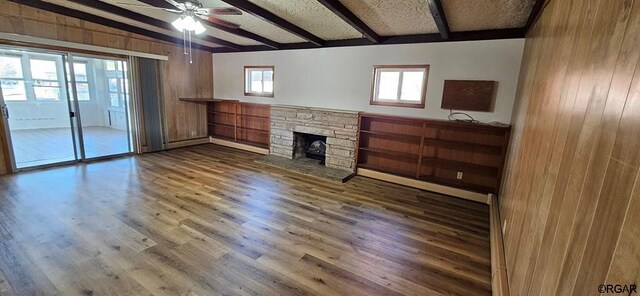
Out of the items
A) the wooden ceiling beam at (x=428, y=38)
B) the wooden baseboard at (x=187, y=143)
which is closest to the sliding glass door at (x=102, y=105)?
the wooden baseboard at (x=187, y=143)

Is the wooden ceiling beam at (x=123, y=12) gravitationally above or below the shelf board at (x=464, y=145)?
above

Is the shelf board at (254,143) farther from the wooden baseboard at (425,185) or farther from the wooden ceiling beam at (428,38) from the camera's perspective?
the wooden baseboard at (425,185)

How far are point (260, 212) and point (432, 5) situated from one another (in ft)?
10.4

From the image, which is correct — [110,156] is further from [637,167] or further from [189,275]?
[637,167]

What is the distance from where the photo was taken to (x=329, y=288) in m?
2.23

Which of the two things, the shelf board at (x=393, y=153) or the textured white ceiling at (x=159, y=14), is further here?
the shelf board at (x=393, y=153)

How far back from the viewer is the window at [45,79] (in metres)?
4.79

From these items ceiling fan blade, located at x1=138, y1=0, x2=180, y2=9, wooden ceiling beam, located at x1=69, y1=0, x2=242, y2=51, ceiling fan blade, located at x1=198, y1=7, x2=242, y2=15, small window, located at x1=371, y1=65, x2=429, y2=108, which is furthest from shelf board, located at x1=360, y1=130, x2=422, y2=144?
wooden ceiling beam, located at x1=69, y1=0, x2=242, y2=51

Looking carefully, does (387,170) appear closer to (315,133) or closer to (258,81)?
(315,133)

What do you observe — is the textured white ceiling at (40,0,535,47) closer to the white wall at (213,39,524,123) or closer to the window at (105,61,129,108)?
the white wall at (213,39,524,123)

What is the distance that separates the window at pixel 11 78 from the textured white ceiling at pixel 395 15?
536cm

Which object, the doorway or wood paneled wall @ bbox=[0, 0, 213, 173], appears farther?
the doorway

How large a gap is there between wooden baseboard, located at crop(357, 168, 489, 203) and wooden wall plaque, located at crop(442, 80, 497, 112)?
4.23 feet

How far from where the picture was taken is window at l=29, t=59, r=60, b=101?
188 inches
